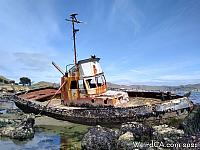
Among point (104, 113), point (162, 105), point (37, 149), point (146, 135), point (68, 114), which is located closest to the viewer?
point (146, 135)

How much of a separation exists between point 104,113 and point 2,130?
6714 mm

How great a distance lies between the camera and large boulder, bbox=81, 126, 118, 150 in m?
12.4

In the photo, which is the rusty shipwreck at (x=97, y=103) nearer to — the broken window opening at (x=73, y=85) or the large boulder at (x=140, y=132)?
the broken window opening at (x=73, y=85)

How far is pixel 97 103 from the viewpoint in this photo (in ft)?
69.2

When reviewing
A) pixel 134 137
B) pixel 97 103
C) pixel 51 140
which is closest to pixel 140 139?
pixel 134 137

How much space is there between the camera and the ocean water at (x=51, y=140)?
48.7 ft

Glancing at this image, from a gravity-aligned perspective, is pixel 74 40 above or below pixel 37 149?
above

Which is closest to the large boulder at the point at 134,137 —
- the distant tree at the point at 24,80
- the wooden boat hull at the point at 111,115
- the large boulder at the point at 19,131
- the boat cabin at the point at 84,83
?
the wooden boat hull at the point at 111,115

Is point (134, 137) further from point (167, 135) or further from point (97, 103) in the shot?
point (97, 103)

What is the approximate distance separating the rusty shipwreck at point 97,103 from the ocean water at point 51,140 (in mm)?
1519

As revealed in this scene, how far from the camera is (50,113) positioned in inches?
882

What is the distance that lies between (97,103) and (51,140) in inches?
220

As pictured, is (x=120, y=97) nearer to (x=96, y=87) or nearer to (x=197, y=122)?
(x=96, y=87)

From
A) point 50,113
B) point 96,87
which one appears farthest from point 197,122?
point 50,113
